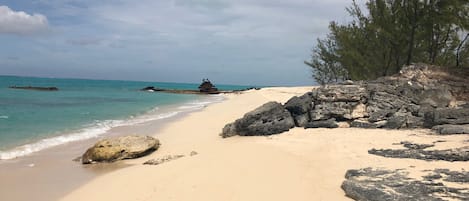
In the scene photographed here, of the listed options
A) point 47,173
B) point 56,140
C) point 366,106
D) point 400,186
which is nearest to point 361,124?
point 366,106

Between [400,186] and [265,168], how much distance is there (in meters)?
3.02

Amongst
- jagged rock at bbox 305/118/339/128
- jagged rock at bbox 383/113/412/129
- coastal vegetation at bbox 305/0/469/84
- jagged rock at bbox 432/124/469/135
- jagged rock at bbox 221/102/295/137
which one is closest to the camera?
jagged rock at bbox 432/124/469/135

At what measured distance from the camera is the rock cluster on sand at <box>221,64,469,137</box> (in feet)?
43.2

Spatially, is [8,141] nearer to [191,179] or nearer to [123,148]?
[123,148]

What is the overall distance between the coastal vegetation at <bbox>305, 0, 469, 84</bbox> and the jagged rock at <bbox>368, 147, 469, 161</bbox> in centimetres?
1099

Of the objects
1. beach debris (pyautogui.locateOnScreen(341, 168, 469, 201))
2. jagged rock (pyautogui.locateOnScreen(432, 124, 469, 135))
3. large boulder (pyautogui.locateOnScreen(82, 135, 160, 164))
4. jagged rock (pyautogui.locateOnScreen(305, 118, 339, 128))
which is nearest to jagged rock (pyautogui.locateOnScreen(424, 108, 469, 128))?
jagged rock (pyautogui.locateOnScreen(432, 124, 469, 135))

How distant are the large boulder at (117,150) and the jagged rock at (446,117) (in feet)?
27.5

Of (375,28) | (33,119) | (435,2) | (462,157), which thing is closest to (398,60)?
(375,28)

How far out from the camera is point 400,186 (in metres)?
6.58

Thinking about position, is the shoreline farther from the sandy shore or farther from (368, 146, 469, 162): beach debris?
(368, 146, 469, 162): beach debris

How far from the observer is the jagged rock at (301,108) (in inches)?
561

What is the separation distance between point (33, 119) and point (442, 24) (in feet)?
73.1

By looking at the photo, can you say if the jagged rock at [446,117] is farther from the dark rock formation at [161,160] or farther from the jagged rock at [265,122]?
the dark rock formation at [161,160]

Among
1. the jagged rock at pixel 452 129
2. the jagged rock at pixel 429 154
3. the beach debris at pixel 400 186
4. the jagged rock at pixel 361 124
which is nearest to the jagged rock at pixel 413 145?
the jagged rock at pixel 429 154
